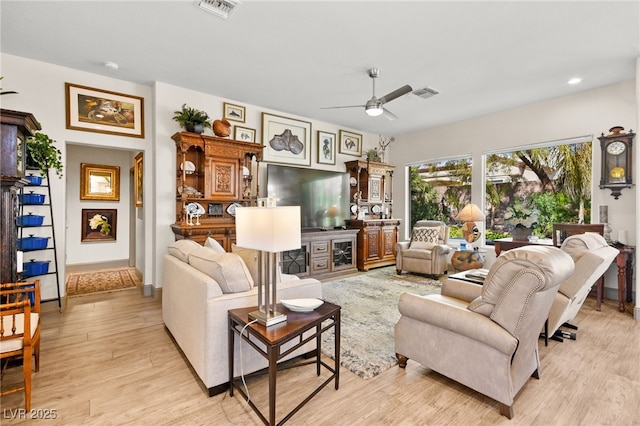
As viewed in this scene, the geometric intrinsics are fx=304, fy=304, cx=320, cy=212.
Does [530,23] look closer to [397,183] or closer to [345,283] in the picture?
[345,283]

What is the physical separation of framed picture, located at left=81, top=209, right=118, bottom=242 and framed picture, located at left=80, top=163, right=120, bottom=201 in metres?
0.29

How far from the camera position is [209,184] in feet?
14.1

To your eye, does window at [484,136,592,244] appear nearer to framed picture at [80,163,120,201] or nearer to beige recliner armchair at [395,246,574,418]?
beige recliner armchair at [395,246,574,418]

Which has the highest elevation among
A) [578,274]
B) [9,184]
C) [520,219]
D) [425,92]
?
[425,92]

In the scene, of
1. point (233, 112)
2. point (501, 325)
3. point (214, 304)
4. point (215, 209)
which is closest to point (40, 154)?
point (215, 209)

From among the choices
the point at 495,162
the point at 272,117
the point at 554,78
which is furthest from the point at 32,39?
the point at 495,162

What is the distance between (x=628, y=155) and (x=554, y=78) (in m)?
1.35

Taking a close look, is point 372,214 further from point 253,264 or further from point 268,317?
point 268,317

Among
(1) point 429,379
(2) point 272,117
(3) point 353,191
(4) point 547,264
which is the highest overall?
(2) point 272,117

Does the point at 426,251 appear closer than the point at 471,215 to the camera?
No

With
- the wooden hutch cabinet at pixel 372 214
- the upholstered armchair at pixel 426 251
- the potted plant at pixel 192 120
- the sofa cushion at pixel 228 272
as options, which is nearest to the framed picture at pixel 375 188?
the wooden hutch cabinet at pixel 372 214

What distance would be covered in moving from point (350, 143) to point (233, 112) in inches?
102

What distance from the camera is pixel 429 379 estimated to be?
2188 millimetres

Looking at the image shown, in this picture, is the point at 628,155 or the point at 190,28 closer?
the point at 190,28
